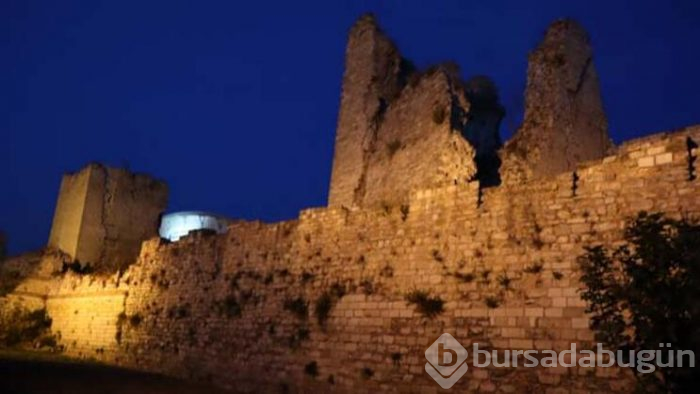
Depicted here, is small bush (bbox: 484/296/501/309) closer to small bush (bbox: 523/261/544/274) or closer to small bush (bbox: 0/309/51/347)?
small bush (bbox: 523/261/544/274)

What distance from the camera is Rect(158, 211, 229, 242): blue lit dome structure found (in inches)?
1198

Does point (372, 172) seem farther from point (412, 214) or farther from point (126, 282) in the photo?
point (126, 282)

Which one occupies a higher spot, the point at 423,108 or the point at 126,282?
the point at 423,108

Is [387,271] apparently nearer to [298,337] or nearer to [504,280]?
[504,280]

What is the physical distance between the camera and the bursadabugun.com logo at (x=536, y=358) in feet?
19.0

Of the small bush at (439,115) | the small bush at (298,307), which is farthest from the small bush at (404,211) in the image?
the small bush at (439,115)

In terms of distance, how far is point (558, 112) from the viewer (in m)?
13.6

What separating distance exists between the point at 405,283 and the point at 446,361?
67.5 inches

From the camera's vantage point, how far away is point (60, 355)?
20.0 m

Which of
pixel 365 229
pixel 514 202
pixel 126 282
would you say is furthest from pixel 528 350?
pixel 126 282

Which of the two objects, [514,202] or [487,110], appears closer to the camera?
[514,202]

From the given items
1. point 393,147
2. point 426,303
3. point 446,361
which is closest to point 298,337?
point 426,303

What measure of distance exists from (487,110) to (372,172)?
3.90 metres

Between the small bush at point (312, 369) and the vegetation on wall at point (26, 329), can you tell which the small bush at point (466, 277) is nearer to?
the small bush at point (312, 369)
